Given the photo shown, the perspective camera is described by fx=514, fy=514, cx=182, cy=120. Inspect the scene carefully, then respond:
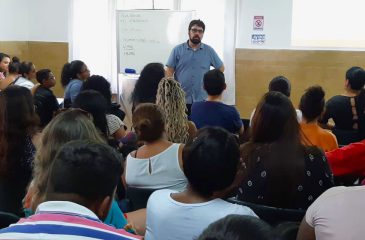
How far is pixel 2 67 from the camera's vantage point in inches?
260

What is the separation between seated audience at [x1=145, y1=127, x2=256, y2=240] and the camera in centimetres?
182

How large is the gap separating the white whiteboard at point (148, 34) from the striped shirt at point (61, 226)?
19.3 feet

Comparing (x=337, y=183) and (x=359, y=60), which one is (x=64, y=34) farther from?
(x=337, y=183)

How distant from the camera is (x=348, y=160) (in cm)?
311

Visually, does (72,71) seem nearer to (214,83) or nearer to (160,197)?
(214,83)

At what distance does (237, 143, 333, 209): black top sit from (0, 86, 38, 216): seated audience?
119cm

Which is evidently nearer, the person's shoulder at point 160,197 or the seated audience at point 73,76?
the person's shoulder at point 160,197

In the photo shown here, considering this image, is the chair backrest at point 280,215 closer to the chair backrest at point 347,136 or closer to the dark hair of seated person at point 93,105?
the dark hair of seated person at point 93,105

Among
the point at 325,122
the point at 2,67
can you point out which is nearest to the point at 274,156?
the point at 325,122

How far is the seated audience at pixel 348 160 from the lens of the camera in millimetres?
3090

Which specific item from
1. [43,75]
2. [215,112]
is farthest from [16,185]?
[43,75]

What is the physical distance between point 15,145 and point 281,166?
1.40 meters

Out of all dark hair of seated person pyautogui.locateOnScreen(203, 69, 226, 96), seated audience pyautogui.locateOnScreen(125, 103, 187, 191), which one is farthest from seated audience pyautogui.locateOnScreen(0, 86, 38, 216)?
dark hair of seated person pyautogui.locateOnScreen(203, 69, 226, 96)

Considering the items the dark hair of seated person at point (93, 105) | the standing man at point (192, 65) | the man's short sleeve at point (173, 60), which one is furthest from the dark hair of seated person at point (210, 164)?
the man's short sleeve at point (173, 60)
